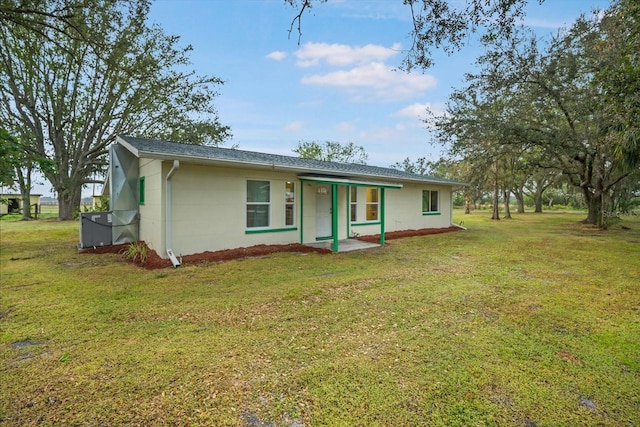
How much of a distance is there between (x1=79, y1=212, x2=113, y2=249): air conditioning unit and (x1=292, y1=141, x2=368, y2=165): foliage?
2778 centimetres

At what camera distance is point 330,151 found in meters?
37.9

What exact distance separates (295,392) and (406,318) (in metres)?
2.07

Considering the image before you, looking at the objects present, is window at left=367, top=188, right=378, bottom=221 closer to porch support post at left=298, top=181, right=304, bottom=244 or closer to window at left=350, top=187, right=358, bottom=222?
window at left=350, top=187, right=358, bottom=222

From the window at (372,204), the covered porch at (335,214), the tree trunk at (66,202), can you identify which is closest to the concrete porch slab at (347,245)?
the covered porch at (335,214)

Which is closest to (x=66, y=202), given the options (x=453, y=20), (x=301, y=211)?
(x=301, y=211)

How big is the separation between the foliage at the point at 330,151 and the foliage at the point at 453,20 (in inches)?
1222

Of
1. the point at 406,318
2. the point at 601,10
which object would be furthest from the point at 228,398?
the point at 601,10

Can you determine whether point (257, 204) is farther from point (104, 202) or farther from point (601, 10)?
point (601, 10)

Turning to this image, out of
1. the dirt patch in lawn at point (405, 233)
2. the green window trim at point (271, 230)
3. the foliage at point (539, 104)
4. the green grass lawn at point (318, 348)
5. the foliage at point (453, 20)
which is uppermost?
the foliage at point (539, 104)

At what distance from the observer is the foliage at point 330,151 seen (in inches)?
1455

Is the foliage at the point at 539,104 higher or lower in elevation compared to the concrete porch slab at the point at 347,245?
higher

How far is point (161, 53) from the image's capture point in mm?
16828

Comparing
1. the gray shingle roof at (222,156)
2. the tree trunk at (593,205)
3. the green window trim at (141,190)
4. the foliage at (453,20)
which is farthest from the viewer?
the tree trunk at (593,205)

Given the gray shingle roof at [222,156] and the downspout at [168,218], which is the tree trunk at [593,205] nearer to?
the gray shingle roof at [222,156]
